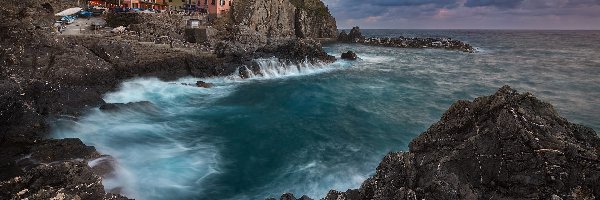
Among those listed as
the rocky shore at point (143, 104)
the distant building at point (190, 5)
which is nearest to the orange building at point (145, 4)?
the distant building at point (190, 5)

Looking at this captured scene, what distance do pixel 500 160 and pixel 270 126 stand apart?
20.8 metres

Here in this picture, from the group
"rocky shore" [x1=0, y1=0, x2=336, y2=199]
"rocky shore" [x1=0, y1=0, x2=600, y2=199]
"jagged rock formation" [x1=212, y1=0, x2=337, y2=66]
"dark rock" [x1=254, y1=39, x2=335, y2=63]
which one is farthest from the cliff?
"rocky shore" [x1=0, y1=0, x2=600, y2=199]

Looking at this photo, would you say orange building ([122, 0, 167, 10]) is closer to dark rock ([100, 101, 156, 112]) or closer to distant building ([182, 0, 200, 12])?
distant building ([182, 0, 200, 12])

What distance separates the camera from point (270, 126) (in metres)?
28.3

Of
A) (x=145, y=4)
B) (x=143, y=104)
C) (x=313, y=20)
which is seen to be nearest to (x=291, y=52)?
(x=143, y=104)

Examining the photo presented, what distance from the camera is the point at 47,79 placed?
90.0ft

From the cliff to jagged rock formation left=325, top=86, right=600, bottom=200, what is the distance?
230 ft

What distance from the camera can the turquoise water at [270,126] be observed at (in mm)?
18562

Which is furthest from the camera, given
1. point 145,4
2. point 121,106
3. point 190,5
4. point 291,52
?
point 190,5

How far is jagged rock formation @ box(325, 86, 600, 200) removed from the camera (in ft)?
26.6

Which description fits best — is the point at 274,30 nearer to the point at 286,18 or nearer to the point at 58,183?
the point at 286,18

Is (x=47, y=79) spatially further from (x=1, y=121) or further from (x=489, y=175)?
(x=489, y=175)

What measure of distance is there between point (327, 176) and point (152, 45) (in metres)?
32.3

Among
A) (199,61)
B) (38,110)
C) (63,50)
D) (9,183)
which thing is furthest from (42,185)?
(199,61)
